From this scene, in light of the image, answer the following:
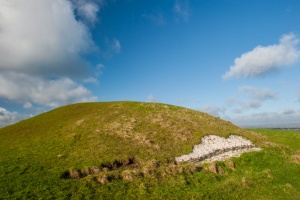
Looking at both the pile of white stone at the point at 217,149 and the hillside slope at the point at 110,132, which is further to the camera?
the pile of white stone at the point at 217,149

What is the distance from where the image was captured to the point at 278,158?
43.6 m

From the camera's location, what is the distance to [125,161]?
38156 mm

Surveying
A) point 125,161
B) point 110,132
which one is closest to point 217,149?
point 125,161

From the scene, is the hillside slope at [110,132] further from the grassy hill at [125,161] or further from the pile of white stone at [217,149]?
the pile of white stone at [217,149]

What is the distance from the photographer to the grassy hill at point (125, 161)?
27703 millimetres

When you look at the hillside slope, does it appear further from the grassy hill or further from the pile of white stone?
the pile of white stone

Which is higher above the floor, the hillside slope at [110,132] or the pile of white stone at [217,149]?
the hillside slope at [110,132]

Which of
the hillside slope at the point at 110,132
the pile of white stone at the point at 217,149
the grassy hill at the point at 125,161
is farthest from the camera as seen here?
the pile of white stone at the point at 217,149

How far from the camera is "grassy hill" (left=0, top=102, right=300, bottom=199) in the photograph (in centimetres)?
2770

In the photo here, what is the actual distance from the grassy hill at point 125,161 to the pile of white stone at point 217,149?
1643 millimetres

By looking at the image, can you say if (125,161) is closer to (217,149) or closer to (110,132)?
(110,132)

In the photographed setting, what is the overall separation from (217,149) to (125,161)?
18.8 meters

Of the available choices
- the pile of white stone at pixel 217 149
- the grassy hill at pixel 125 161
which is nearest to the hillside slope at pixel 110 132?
the grassy hill at pixel 125 161

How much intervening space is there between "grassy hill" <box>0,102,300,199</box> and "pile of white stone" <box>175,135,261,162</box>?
5.39ft
